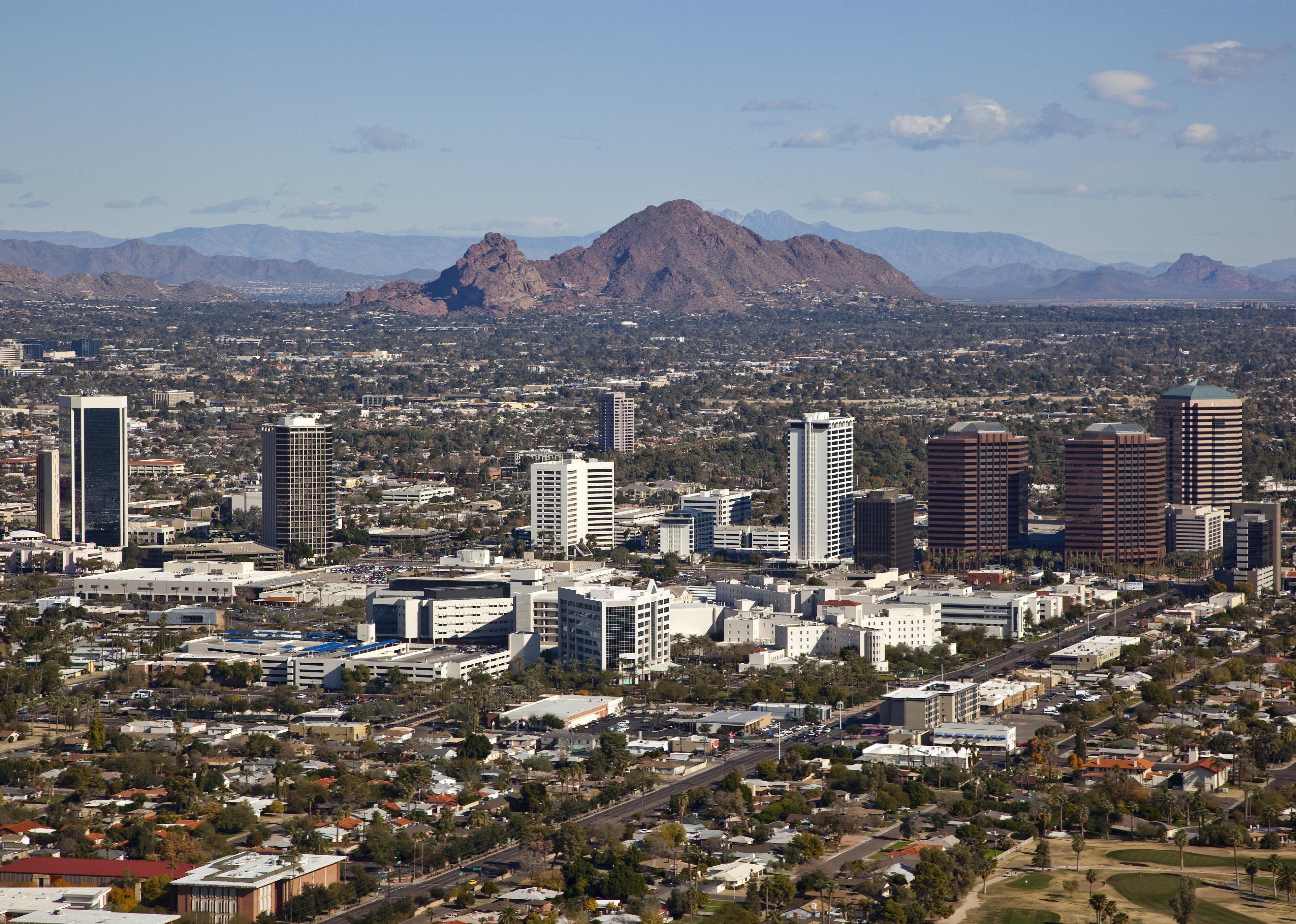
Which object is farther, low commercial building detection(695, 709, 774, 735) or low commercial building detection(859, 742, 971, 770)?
low commercial building detection(695, 709, 774, 735)

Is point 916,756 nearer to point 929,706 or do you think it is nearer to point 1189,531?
point 929,706

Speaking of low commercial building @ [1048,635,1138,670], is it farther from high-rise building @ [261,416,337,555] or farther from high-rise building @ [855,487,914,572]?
high-rise building @ [261,416,337,555]

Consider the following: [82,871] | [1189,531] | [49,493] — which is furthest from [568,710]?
[49,493]

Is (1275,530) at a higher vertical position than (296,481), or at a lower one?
lower

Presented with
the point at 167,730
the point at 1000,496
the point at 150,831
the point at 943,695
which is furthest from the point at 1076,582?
the point at 150,831

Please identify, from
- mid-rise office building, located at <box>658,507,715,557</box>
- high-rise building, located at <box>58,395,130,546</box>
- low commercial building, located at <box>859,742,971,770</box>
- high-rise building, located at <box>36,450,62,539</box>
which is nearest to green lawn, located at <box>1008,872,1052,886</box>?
low commercial building, located at <box>859,742,971,770</box>

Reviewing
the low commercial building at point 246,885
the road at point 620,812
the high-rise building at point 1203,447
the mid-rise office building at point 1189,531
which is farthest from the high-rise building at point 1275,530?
the low commercial building at point 246,885
